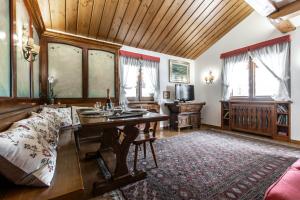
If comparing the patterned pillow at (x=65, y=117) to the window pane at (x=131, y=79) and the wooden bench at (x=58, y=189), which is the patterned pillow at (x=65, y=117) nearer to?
the wooden bench at (x=58, y=189)

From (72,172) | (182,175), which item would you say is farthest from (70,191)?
(182,175)

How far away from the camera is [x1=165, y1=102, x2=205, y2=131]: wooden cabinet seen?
15.2ft

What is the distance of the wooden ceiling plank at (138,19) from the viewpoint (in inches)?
125

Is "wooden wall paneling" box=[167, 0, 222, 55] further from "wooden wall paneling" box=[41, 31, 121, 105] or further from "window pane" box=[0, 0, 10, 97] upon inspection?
"window pane" box=[0, 0, 10, 97]

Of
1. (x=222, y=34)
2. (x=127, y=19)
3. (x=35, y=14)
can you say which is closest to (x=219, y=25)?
(x=222, y=34)

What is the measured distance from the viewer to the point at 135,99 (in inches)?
184

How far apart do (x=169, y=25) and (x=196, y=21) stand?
2.44 feet

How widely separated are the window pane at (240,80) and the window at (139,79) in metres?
2.41

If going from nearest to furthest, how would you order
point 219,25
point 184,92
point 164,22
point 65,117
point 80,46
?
point 65,117 → point 80,46 → point 164,22 → point 219,25 → point 184,92

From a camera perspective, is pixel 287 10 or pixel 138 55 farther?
pixel 138 55

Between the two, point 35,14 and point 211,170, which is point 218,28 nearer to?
point 211,170

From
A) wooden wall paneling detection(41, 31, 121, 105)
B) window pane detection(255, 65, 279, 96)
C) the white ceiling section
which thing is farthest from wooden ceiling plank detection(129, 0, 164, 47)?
window pane detection(255, 65, 279, 96)

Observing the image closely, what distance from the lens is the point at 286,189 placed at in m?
0.88

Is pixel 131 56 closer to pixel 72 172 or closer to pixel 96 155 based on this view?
pixel 96 155
